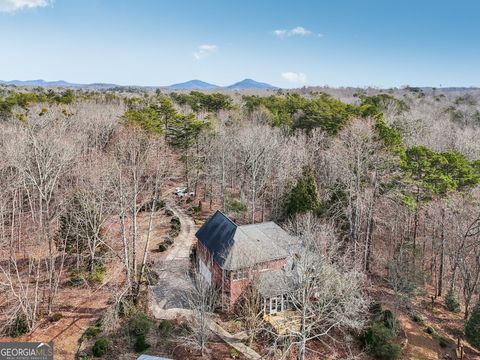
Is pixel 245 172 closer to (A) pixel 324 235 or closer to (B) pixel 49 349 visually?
(A) pixel 324 235

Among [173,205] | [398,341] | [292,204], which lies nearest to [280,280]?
[398,341]

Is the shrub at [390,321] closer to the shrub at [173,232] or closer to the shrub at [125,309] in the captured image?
the shrub at [125,309]

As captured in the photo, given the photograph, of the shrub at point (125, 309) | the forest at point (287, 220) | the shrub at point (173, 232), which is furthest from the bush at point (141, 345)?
the shrub at point (173, 232)

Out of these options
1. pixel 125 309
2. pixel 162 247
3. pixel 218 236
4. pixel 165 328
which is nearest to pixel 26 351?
pixel 125 309

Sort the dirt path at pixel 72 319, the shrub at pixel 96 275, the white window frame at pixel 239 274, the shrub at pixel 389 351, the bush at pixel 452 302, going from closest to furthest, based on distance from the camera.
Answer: the shrub at pixel 389 351
the dirt path at pixel 72 319
the white window frame at pixel 239 274
the bush at pixel 452 302
the shrub at pixel 96 275

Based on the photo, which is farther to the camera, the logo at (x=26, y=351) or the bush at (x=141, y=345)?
the bush at (x=141, y=345)

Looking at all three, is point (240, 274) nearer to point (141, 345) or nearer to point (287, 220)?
point (141, 345)

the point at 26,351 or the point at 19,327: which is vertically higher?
the point at 19,327
